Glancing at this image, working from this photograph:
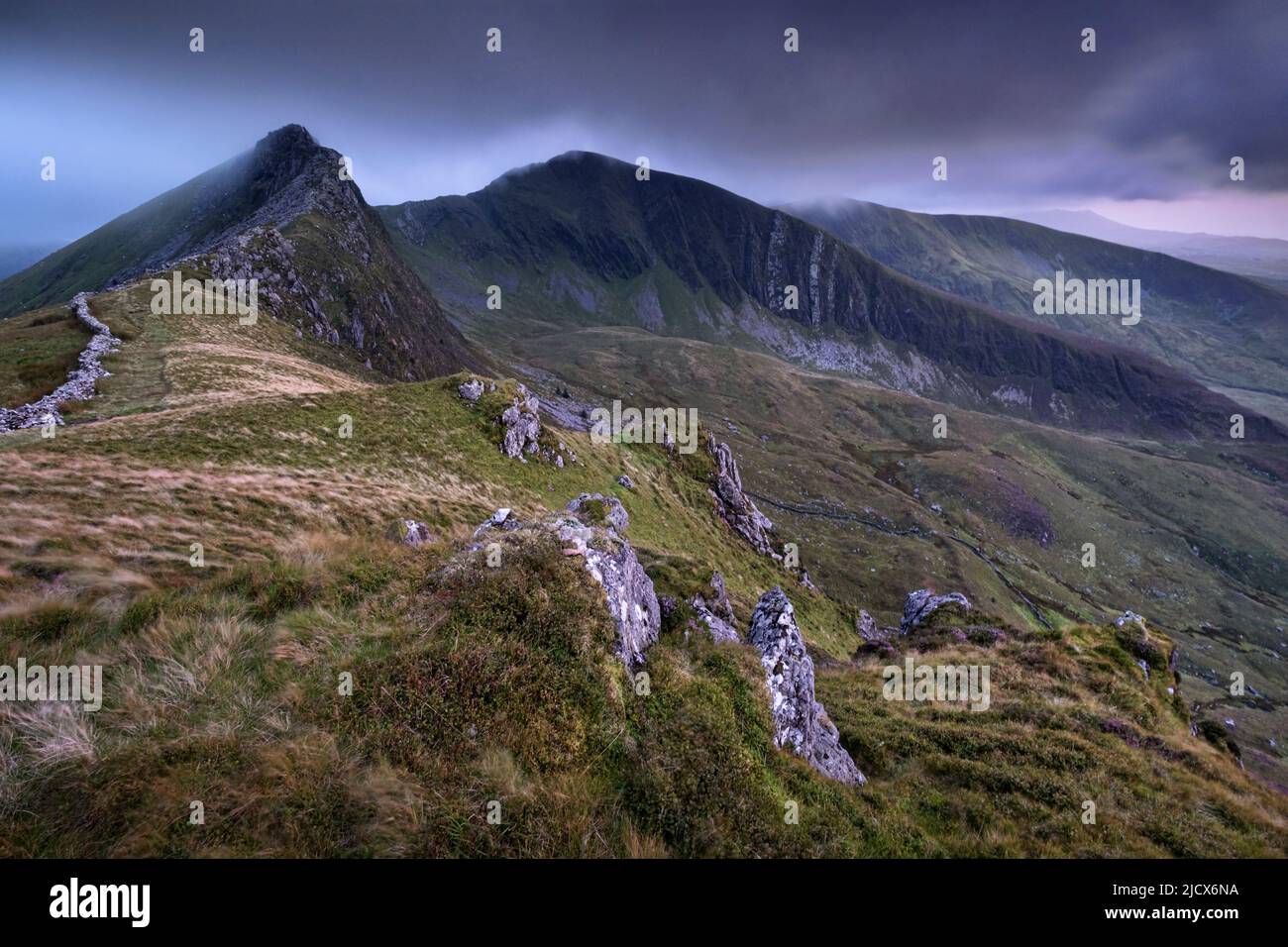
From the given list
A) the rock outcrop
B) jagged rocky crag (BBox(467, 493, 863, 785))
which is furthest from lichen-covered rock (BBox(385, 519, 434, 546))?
the rock outcrop

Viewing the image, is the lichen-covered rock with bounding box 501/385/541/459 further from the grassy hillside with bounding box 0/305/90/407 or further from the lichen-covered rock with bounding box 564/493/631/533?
the grassy hillside with bounding box 0/305/90/407

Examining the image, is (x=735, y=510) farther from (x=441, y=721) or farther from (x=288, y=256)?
(x=288, y=256)

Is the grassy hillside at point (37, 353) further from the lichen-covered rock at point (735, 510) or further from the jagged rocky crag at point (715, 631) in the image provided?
the lichen-covered rock at point (735, 510)

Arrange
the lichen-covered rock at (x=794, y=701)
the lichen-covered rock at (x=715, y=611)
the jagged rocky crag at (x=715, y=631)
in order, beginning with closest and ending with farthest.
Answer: the lichen-covered rock at (x=794, y=701)
the jagged rocky crag at (x=715, y=631)
the lichen-covered rock at (x=715, y=611)

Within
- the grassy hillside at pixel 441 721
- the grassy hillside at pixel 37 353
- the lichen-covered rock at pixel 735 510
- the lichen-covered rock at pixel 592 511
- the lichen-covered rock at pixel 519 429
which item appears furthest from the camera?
the lichen-covered rock at pixel 735 510

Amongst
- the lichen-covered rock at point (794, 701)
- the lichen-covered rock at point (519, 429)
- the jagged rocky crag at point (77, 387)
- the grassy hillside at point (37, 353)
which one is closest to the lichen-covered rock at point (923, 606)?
the lichen-covered rock at point (794, 701)

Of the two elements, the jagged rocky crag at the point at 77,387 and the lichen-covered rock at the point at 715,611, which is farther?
the jagged rocky crag at the point at 77,387
